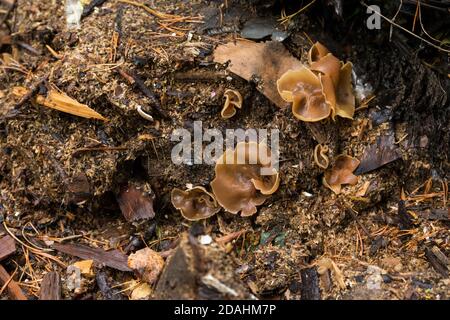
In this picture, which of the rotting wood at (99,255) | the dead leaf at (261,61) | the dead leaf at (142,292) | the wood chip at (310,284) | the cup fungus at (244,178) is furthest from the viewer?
the dead leaf at (261,61)

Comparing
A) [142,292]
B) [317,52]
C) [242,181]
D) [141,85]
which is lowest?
[142,292]

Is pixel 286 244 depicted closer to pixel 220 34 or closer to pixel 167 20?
pixel 220 34

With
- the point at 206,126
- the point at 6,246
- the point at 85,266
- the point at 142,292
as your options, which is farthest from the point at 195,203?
the point at 6,246

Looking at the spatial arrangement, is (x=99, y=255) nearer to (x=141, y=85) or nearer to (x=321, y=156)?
(x=141, y=85)

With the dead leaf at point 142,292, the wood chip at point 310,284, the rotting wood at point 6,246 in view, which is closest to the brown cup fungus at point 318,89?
the wood chip at point 310,284

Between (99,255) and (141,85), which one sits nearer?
(99,255)

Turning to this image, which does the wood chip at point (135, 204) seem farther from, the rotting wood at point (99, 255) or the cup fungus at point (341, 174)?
the cup fungus at point (341, 174)

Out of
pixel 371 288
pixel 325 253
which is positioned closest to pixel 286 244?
pixel 325 253
